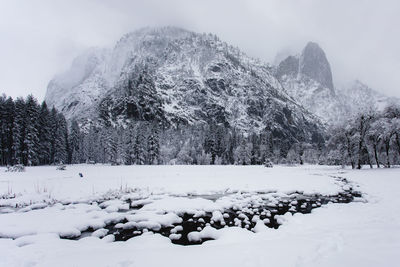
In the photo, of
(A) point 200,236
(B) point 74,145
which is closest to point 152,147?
(B) point 74,145

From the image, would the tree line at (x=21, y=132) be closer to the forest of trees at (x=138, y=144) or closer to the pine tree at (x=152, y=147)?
the forest of trees at (x=138, y=144)

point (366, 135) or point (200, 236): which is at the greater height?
point (366, 135)

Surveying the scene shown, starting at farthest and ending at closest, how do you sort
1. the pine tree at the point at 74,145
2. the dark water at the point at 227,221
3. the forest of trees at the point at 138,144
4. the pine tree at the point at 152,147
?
the pine tree at the point at 74,145, the pine tree at the point at 152,147, the forest of trees at the point at 138,144, the dark water at the point at 227,221

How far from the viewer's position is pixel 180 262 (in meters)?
5.33

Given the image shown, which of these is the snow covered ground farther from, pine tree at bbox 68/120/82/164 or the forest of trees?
pine tree at bbox 68/120/82/164

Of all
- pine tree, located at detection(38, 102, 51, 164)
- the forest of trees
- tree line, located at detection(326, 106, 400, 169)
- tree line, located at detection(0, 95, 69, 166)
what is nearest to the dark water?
tree line, located at detection(326, 106, 400, 169)

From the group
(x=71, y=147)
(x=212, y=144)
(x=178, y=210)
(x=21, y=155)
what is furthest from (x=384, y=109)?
(x=71, y=147)

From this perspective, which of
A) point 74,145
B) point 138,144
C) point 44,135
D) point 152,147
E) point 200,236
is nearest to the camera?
point 200,236

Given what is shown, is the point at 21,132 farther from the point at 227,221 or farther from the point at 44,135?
the point at 227,221

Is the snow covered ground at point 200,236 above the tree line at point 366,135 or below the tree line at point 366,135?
below

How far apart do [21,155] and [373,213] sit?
65985mm

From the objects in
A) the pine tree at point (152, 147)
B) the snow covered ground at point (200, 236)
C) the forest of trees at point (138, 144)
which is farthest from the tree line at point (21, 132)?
the snow covered ground at point (200, 236)

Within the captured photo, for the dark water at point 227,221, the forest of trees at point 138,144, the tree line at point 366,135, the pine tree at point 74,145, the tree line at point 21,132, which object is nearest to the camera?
the dark water at point 227,221

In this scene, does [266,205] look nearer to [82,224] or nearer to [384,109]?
[82,224]
